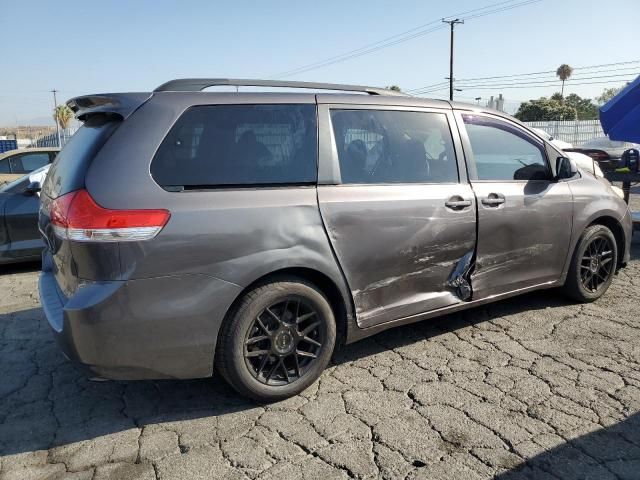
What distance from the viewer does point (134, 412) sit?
10.2 ft

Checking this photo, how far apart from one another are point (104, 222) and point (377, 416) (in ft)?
5.93

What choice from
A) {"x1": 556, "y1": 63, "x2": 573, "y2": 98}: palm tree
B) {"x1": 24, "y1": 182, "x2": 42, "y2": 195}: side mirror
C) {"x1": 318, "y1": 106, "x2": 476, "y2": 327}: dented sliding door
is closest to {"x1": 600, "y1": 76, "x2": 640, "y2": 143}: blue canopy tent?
{"x1": 318, "y1": 106, "x2": 476, "y2": 327}: dented sliding door

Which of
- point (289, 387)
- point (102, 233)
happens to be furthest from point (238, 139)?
point (289, 387)

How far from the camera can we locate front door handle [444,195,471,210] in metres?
3.64

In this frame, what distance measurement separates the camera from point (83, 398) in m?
3.27

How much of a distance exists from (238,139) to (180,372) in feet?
4.35

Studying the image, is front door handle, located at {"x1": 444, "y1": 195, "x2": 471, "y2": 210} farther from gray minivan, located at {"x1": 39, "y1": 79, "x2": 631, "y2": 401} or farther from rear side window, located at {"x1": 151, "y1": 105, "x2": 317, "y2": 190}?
rear side window, located at {"x1": 151, "y1": 105, "x2": 317, "y2": 190}

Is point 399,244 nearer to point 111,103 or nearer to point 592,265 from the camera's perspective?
point 111,103

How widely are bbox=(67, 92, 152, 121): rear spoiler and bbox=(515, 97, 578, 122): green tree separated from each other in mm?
53989

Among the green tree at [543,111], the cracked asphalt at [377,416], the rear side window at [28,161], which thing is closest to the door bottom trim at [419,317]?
the cracked asphalt at [377,416]

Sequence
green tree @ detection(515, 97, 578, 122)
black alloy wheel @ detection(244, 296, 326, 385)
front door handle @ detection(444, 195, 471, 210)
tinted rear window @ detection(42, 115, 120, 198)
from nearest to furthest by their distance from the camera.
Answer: tinted rear window @ detection(42, 115, 120, 198) < black alloy wheel @ detection(244, 296, 326, 385) < front door handle @ detection(444, 195, 471, 210) < green tree @ detection(515, 97, 578, 122)

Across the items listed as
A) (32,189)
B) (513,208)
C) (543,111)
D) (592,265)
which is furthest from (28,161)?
(543,111)

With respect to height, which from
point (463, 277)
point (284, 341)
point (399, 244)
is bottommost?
point (284, 341)

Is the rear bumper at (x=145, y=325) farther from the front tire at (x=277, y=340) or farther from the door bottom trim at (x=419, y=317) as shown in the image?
the door bottom trim at (x=419, y=317)
